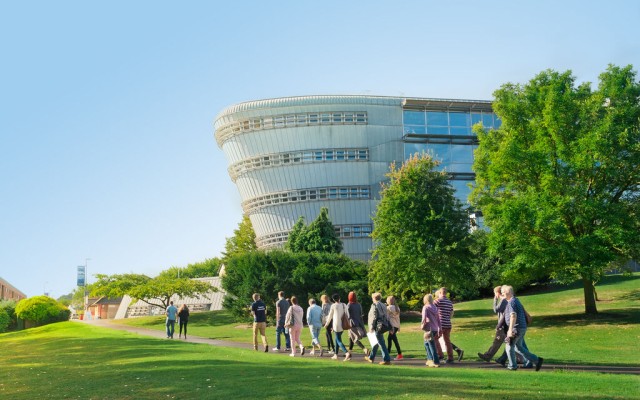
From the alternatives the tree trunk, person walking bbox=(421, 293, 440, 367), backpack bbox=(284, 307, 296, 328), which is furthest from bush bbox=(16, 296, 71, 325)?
person walking bbox=(421, 293, 440, 367)

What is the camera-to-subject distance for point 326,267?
46312 millimetres

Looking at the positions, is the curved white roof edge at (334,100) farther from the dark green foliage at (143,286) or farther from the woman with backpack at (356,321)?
the woman with backpack at (356,321)

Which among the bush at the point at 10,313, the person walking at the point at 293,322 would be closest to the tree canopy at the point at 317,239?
the bush at the point at 10,313

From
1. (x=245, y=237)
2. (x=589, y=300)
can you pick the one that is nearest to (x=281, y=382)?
(x=589, y=300)

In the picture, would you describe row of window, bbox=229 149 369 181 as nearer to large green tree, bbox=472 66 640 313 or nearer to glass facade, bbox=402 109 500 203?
glass facade, bbox=402 109 500 203

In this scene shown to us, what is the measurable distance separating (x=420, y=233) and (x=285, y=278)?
11540 millimetres

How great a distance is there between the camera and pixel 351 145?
72.9 metres

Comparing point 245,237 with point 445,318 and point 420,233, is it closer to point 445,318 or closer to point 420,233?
point 420,233

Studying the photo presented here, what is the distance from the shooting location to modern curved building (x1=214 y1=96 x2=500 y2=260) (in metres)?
72.8

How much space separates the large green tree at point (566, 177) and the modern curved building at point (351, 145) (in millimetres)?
36381

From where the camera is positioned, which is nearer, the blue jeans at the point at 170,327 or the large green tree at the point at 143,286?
the blue jeans at the point at 170,327

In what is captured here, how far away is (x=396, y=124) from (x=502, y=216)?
42.0m

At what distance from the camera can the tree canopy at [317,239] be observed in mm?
57406

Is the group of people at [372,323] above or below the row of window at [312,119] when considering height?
below
